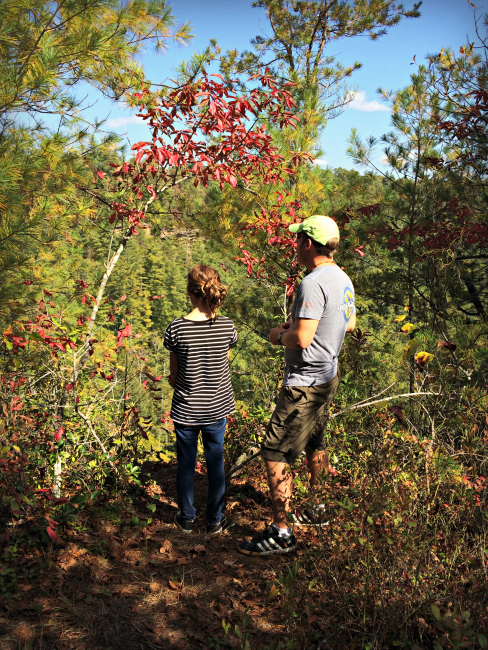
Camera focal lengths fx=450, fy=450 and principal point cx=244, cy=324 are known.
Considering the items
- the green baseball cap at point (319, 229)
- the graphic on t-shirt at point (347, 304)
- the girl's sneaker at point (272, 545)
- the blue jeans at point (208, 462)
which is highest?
the green baseball cap at point (319, 229)

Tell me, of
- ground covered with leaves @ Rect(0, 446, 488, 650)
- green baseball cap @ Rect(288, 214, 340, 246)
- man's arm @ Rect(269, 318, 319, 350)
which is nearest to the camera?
ground covered with leaves @ Rect(0, 446, 488, 650)

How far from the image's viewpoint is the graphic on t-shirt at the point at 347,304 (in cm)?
236

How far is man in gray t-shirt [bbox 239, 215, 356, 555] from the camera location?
2.28 meters

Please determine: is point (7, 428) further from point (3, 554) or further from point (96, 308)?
point (96, 308)

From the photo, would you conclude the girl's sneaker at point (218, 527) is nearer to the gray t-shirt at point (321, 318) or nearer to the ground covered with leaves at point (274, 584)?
the ground covered with leaves at point (274, 584)

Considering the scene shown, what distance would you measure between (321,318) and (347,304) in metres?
0.19

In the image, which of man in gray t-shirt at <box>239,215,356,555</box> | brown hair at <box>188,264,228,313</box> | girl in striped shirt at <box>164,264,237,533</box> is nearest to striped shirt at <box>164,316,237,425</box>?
girl in striped shirt at <box>164,264,237,533</box>

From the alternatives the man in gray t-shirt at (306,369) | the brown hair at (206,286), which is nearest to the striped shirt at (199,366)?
the brown hair at (206,286)

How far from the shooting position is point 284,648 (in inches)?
70.5

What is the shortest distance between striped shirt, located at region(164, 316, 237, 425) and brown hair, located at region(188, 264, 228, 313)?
0.15 meters

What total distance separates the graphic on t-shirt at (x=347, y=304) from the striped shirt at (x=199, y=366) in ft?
2.39

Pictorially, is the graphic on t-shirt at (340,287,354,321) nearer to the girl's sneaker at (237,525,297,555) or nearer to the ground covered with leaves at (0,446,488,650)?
the ground covered with leaves at (0,446,488,650)

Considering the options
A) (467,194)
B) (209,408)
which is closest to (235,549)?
(209,408)

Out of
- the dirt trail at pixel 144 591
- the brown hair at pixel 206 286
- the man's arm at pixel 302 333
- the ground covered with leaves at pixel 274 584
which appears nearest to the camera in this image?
the ground covered with leaves at pixel 274 584
